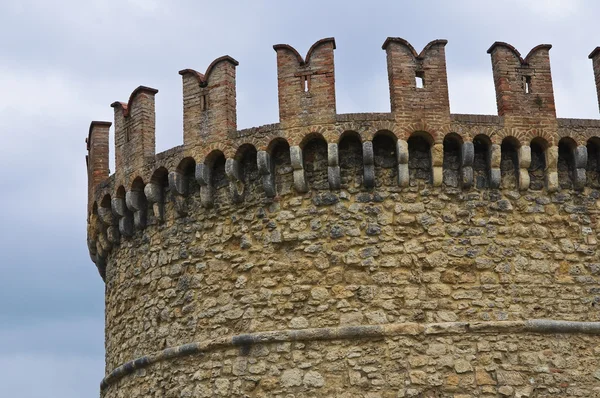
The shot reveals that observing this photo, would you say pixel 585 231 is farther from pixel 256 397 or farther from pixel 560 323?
pixel 256 397

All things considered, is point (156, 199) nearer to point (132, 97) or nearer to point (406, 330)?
point (132, 97)

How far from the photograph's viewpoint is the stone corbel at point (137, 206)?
11734 millimetres

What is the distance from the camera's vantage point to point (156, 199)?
11.5 metres

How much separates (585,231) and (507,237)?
0.89 metres

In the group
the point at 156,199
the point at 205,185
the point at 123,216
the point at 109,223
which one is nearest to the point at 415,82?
the point at 205,185

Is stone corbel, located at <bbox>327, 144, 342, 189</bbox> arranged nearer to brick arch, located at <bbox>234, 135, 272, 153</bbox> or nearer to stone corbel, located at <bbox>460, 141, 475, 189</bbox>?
brick arch, located at <bbox>234, 135, 272, 153</bbox>

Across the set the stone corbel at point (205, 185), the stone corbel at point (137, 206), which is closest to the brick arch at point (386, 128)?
the stone corbel at point (205, 185)

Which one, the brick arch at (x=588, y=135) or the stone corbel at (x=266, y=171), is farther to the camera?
the brick arch at (x=588, y=135)

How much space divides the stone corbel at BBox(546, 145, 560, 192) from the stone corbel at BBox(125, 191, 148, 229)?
454 cm

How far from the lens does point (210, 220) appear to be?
36.4 ft

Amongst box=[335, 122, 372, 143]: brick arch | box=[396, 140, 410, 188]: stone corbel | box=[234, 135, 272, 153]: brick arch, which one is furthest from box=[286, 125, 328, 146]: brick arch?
box=[396, 140, 410, 188]: stone corbel

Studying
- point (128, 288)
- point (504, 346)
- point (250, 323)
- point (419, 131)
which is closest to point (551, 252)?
point (504, 346)

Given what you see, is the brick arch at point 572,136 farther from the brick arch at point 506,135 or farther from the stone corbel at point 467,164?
the stone corbel at point 467,164

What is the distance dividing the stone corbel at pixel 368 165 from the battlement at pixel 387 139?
0.01 meters
